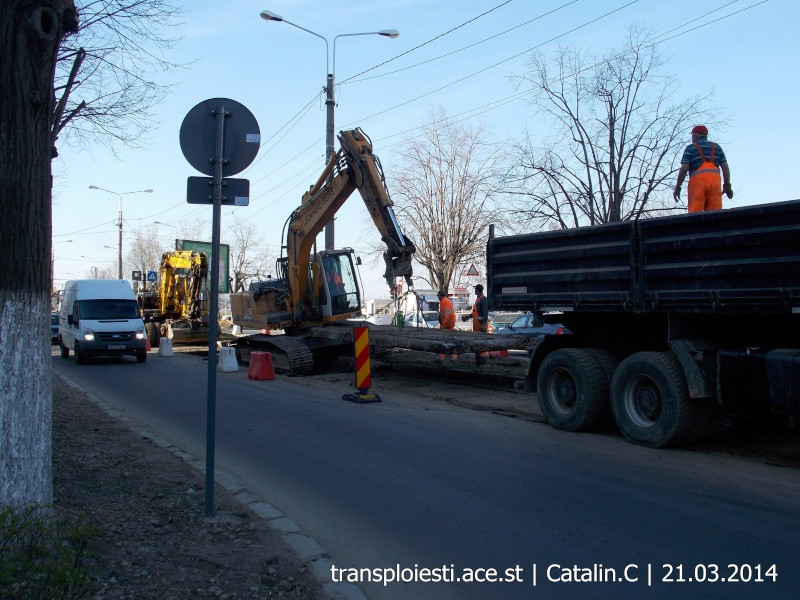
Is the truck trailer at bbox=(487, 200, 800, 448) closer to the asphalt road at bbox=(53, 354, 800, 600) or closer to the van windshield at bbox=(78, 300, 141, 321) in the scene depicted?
the asphalt road at bbox=(53, 354, 800, 600)

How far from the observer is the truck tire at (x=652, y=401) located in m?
7.61

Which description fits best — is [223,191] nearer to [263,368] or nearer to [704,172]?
[704,172]

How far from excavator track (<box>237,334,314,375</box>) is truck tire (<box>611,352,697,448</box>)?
9.24 meters

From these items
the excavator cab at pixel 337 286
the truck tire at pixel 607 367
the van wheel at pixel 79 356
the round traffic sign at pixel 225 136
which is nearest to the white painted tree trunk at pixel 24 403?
the round traffic sign at pixel 225 136

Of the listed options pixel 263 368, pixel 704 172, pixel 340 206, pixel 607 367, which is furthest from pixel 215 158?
pixel 340 206

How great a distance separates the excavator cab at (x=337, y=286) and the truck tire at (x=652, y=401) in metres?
10.6

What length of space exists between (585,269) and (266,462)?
4.40m

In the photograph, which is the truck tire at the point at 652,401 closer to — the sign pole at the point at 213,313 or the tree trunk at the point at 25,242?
the sign pole at the point at 213,313

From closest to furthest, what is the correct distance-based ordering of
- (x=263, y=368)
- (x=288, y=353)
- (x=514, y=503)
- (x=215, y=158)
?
(x=215, y=158) → (x=514, y=503) → (x=263, y=368) → (x=288, y=353)

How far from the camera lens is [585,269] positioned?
28.5 feet

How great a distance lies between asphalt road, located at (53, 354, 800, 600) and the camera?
4574 millimetres

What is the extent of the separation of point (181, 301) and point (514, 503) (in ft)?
82.3

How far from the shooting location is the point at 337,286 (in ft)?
60.0

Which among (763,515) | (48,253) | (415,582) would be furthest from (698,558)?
(48,253)
